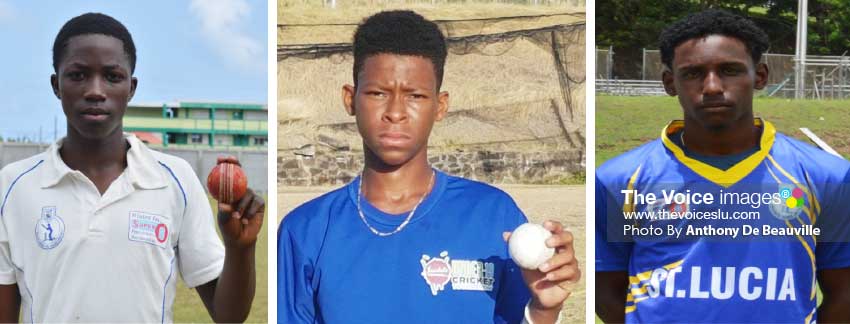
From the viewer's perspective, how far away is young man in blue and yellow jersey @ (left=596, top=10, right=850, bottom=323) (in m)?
4.83

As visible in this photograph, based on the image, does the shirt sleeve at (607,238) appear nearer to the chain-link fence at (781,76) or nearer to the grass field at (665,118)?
the grass field at (665,118)

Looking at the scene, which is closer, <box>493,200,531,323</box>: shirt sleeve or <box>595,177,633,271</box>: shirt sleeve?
<box>493,200,531,323</box>: shirt sleeve

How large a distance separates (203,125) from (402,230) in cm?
111

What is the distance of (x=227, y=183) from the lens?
4.57 m

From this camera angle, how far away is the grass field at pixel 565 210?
16.3ft

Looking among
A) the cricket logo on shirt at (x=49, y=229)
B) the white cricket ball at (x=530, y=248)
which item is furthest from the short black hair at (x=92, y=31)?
the white cricket ball at (x=530, y=248)

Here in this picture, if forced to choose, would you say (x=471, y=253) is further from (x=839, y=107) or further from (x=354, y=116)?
(x=839, y=107)

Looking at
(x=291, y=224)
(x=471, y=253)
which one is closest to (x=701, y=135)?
(x=471, y=253)

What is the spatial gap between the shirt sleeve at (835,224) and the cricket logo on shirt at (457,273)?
141cm

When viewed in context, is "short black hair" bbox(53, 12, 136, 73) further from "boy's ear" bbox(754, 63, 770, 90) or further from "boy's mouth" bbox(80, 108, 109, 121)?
"boy's ear" bbox(754, 63, 770, 90)

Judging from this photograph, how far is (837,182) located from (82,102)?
323 centimetres

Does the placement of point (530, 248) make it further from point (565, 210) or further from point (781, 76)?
point (781, 76)

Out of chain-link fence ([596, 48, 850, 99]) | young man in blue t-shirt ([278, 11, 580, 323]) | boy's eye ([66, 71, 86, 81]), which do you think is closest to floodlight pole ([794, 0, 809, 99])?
chain-link fence ([596, 48, 850, 99])

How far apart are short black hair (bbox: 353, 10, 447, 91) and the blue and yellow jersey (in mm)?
1076
